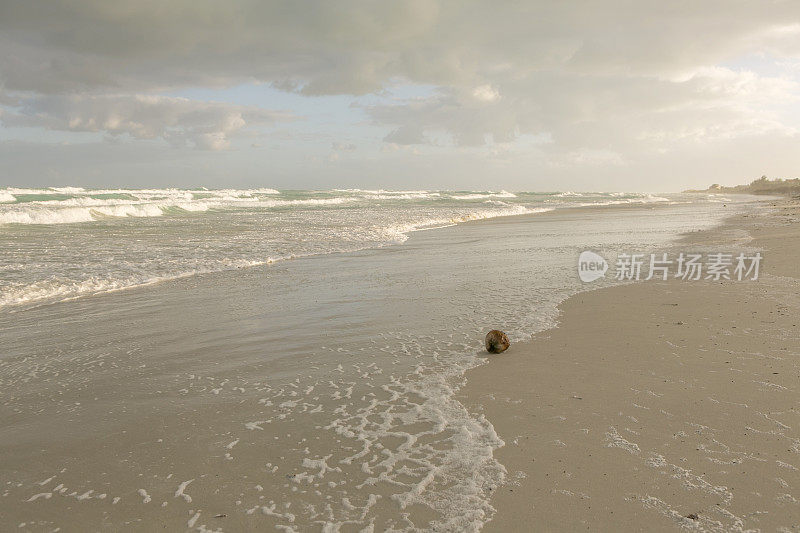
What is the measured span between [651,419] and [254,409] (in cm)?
300

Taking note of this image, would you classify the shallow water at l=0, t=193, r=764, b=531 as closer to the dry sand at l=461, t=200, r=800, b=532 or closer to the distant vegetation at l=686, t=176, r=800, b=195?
Result: the dry sand at l=461, t=200, r=800, b=532

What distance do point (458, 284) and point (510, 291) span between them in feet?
3.46

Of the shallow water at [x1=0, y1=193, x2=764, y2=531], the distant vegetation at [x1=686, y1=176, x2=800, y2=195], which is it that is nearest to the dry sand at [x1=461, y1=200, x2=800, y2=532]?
the shallow water at [x1=0, y1=193, x2=764, y2=531]

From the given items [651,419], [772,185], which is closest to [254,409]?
[651,419]

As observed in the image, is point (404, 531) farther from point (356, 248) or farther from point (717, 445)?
point (356, 248)

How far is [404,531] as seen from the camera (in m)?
2.54

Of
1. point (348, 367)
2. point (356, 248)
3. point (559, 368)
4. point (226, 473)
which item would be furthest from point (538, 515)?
point (356, 248)

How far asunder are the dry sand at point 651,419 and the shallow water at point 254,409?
290 mm

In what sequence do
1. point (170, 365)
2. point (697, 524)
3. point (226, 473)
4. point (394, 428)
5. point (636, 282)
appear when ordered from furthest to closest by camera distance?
1. point (636, 282)
2. point (170, 365)
3. point (394, 428)
4. point (226, 473)
5. point (697, 524)

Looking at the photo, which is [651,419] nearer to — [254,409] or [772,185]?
[254,409]

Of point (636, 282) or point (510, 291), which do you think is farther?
point (636, 282)

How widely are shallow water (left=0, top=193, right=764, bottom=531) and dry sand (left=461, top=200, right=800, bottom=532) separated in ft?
0.95

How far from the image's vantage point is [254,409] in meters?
4.00

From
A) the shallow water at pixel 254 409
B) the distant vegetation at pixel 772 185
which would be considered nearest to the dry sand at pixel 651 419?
the shallow water at pixel 254 409
